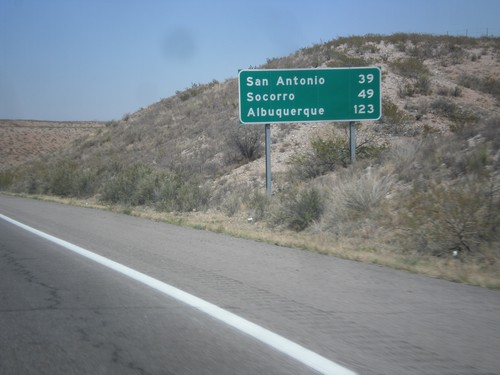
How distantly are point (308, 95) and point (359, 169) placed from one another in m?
3.39

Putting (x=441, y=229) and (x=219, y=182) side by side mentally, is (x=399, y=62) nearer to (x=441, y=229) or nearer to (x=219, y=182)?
(x=219, y=182)

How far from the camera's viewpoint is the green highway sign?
1980 cm

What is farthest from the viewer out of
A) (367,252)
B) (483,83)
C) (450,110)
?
(483,83)

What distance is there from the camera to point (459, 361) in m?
5.04

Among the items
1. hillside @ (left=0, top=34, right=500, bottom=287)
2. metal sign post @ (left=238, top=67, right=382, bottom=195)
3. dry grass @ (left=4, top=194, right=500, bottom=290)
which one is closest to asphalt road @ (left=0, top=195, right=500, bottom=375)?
dry grass @ (left=4, top=194, right=500, bottom=290)

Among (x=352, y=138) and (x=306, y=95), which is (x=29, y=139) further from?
(x=352, y=138)

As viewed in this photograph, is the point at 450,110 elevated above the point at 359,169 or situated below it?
above

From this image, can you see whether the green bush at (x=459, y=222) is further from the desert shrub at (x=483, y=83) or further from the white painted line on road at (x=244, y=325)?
the desert shrub at (x=483, y=83)

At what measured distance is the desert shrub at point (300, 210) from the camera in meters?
15.5

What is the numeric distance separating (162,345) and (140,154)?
39286mm

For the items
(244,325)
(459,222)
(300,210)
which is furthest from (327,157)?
(244,325)

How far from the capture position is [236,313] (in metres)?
6.85

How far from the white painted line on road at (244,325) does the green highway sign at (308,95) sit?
415 inches

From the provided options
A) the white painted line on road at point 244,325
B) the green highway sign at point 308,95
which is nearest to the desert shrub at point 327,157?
the green highway sign at point 308,95
